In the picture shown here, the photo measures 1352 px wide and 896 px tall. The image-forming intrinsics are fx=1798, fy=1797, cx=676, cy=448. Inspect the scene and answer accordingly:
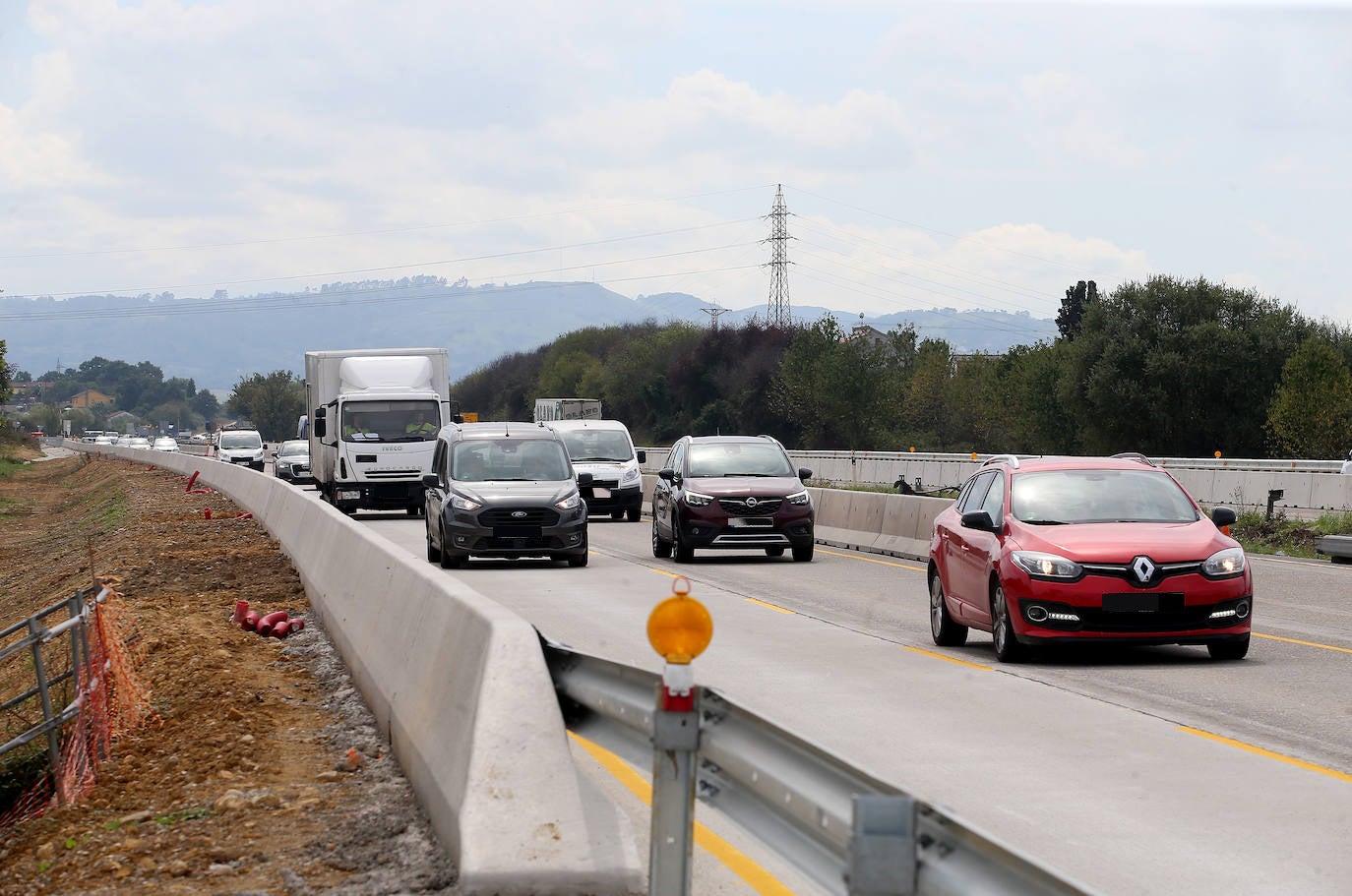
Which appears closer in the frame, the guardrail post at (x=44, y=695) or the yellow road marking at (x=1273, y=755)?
the yellow road marking at (x=1273, y=755)

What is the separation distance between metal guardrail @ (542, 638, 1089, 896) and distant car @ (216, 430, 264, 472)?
214 feet

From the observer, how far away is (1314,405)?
74.7 meters

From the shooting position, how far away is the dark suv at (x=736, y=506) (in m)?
24.4

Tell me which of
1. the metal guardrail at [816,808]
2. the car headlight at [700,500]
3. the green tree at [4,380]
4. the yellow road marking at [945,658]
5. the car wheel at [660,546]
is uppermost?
the green tree at [4,380]

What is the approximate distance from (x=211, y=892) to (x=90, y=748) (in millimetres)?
3782

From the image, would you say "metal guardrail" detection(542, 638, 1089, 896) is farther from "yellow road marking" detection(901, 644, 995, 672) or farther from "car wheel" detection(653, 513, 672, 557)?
"car wheel" detection(653, 513, 672, 557)

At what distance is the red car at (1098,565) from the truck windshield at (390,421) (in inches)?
919

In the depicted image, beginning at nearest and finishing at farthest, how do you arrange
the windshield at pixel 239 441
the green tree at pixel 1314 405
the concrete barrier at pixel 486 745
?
the concrete barrier at pixel 486 745
the windshield at pixel 239 441
the green tree at pixel 1314 405

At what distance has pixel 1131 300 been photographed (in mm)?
85938

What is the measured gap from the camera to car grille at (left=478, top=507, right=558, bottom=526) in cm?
2281

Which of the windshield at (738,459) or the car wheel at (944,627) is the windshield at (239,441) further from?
the car wheel at (944,627)

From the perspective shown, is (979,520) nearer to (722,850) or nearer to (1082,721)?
(1082,721)

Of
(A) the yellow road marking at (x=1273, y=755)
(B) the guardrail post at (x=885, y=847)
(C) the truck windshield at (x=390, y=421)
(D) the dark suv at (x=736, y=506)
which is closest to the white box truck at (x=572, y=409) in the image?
(C) the truck windshield at (x=390, y=421)

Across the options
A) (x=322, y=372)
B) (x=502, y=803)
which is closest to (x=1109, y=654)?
(x=502, y=803)
